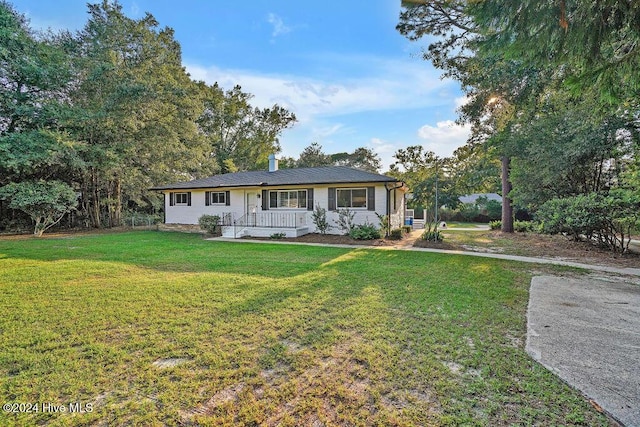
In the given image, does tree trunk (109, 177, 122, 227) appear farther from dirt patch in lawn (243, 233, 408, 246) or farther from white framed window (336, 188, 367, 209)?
white framed window (336, 188, 367, 209)

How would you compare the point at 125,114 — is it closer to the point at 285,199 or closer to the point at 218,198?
the point at 218,198

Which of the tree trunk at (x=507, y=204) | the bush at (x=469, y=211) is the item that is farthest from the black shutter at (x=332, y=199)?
the bush at (x=469, y=211)

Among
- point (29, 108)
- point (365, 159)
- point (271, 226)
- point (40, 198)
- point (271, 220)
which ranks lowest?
point (271, 226)

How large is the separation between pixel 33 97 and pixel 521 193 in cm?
2441

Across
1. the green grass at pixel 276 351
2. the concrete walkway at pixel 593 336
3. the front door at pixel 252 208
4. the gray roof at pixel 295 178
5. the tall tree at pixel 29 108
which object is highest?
the tall tree at pixel 29 108

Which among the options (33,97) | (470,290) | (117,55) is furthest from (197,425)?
(117,55)

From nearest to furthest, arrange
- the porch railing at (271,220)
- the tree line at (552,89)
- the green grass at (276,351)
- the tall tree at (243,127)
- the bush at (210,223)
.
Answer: the green grass at (276,351), the tree line at (552,89), the porch railing at (271,220), the bush at (210,223), the tall tree at (243,127)

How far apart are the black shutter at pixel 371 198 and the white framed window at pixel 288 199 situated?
320 centimetres

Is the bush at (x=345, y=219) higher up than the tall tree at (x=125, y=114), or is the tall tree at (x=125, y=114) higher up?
the tall tree at (x=125, y=114)

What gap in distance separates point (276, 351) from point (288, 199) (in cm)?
1203

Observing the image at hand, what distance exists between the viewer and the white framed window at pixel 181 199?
17.1 m

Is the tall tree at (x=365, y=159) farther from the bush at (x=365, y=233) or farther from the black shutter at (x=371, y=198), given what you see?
the bush at (x=365, y=233)

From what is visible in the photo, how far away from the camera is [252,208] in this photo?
50.8ft

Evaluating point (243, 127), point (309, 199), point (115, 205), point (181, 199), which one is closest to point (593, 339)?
point (309, 199)
